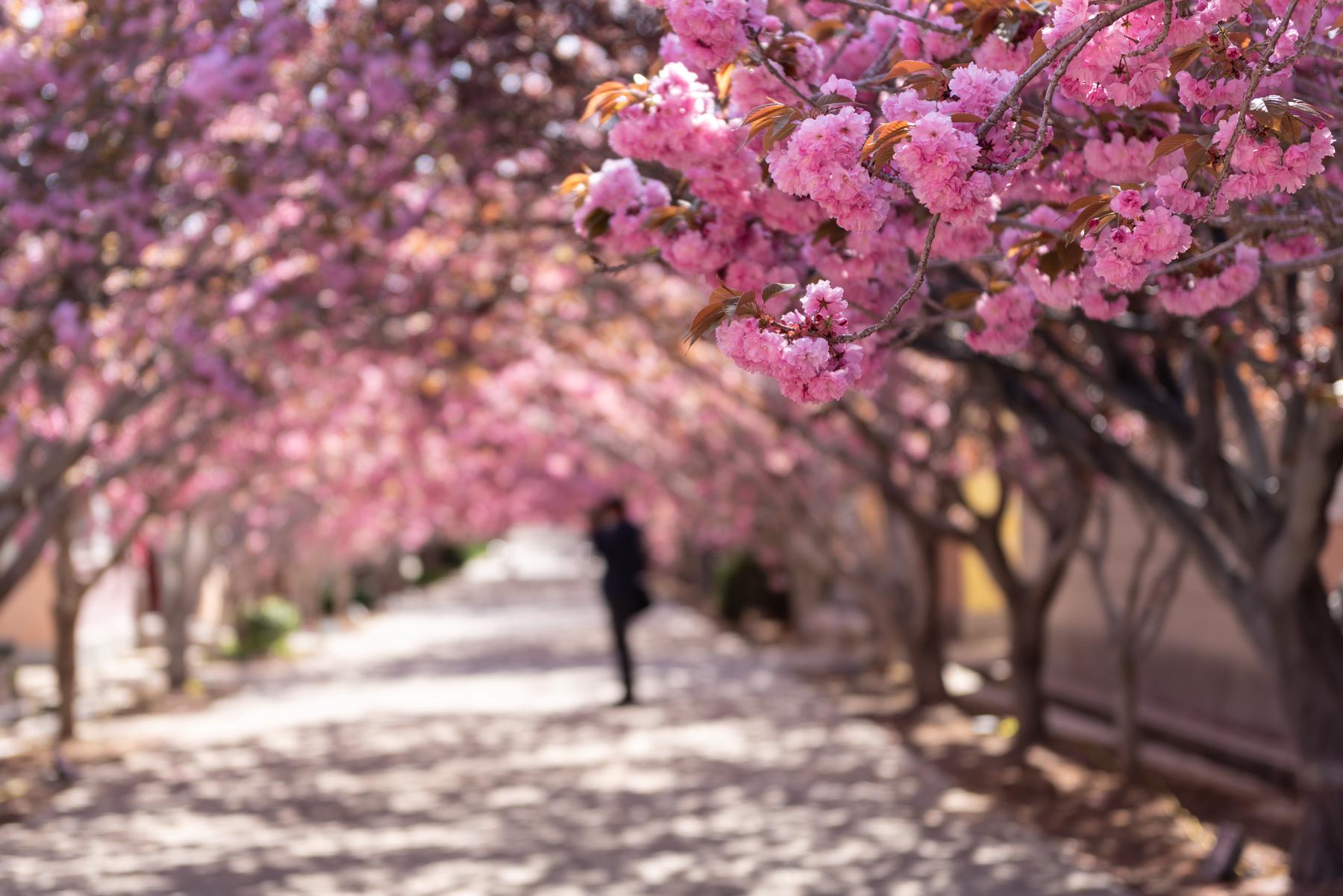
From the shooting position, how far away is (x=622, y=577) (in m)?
15.4

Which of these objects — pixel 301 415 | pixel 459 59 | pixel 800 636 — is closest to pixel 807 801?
pixel 459 59

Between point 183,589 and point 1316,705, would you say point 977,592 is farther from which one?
point 1316,705

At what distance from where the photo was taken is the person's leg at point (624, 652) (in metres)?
15.2

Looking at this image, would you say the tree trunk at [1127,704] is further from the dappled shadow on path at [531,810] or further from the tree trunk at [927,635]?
the tree trunk at [927,635]

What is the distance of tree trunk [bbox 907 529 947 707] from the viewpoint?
1450 cm

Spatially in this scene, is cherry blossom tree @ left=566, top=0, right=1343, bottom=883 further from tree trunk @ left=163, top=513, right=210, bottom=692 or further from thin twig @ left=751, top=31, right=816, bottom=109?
tree trunk @ left=163, top=513, right=210, bottom=692

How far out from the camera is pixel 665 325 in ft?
47.0

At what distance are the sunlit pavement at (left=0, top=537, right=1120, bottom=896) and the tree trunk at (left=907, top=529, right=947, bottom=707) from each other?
964 millimetres

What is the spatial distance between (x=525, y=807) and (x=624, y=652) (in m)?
5.45

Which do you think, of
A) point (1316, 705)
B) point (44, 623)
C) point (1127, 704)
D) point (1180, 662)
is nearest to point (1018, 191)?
point (1316, 705)

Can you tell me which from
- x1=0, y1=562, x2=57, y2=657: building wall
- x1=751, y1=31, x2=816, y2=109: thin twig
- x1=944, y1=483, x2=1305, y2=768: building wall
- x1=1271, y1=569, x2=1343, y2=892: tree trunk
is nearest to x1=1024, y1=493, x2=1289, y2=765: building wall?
x1=944, y1=483, x2=1305, y2=768: building wall

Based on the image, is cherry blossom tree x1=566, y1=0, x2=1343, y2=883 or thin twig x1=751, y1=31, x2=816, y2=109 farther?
thin twig x1=751, y1=31, x2=816, y2=109

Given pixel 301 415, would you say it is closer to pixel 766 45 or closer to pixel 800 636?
pixel 800 636

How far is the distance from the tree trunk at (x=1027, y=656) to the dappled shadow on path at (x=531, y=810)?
98 centimetres
